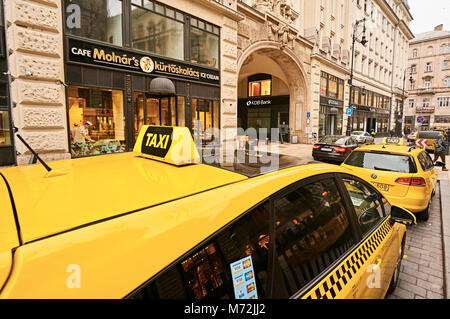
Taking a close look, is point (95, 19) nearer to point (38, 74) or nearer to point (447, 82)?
point (38, 74)

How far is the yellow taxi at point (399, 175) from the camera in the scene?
4992 mm

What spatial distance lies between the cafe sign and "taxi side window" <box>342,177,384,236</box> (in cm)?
996

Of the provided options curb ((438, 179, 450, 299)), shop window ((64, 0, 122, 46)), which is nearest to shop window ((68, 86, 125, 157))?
shop window ((64, 0, 122, 46))

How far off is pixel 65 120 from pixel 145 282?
959 cm

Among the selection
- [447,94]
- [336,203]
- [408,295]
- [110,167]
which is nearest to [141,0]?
[110,167]

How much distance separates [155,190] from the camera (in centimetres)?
140

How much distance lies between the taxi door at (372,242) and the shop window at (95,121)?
9.51m

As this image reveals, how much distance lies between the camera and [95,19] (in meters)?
9.45

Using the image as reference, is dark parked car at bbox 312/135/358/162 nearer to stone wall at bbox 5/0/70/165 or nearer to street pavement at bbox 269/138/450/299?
street pavement at bbox 269/138/450/299

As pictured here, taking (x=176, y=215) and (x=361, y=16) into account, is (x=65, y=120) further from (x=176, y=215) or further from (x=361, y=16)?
(x=361, y=16)

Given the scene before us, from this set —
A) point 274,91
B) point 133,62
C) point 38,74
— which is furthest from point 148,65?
point 274,91

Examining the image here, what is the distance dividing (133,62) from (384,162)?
976cm

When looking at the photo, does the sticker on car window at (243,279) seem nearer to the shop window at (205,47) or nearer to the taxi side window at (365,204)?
the taxi side window at (365,204)

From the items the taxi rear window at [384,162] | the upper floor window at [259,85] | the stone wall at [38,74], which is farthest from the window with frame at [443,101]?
the stone wall at [38,74]
